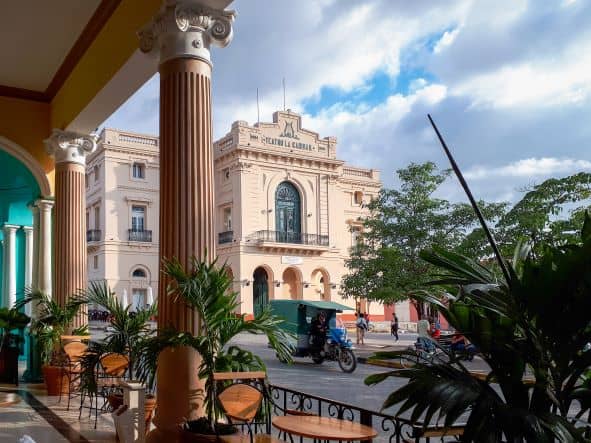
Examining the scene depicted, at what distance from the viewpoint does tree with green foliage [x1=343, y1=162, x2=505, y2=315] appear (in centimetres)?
1705

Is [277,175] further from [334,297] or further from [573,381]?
[573,381]

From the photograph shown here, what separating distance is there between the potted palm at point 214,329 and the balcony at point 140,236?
28116 mm

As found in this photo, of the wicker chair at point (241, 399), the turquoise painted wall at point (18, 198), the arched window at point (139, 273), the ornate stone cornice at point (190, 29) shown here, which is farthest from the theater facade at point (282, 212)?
the wicker chair at point (241, 399)

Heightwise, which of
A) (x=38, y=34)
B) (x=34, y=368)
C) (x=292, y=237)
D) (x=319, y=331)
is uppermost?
(x=38, y=34)

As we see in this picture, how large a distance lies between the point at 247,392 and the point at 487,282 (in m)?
2.08

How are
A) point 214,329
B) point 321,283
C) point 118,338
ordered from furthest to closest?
point 321,283
point 118,338
point 214,329

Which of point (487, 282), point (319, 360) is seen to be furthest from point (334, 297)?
point (487, 282)

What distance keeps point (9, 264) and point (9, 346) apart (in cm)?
567

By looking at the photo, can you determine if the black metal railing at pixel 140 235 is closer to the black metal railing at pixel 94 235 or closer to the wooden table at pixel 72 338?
the black metal railing at pixel 94 235

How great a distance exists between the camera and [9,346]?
32.3 feet

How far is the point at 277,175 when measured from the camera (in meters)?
31.2

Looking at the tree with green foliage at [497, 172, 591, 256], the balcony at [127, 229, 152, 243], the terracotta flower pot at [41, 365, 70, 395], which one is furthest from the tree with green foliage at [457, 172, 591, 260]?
the balcony at [127, 229, 152, 243]

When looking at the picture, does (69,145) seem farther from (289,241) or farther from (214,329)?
(289,241)

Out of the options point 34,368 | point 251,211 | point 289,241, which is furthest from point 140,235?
point 34,368
